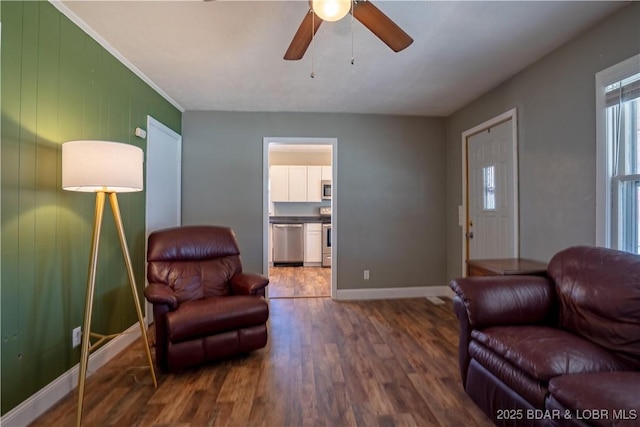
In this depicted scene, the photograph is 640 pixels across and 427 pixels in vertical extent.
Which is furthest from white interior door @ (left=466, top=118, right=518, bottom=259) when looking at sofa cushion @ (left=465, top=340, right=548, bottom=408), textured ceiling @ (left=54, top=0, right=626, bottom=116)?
sofa cushion @ (left=465, top=340, right=548, bottom=408)

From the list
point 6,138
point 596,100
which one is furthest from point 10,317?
point 596,100

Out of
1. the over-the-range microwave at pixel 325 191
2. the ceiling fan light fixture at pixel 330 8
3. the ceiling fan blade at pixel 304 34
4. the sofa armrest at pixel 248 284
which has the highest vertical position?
the ceiling fan blade at pixel 304 34

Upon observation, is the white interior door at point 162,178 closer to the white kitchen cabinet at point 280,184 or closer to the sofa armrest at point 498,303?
the white kitchen cabinet at point 280,184

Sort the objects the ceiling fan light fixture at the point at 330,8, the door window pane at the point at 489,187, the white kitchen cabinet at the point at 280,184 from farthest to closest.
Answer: the white kitchen cabinet at the point at 280,184, the door window pane at the point at 489,187, the ceiling fan light fixture at the point at 330,8

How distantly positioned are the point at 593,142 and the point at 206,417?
3044 millimetres

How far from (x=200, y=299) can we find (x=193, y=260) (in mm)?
394

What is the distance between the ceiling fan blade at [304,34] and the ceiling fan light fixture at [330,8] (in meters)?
0.11

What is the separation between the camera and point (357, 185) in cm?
374

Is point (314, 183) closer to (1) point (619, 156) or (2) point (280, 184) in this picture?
(2) point (280, 184)

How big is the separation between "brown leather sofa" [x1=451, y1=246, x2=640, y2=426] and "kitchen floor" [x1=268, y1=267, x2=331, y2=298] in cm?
243

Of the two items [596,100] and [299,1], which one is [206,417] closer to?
[299,1]

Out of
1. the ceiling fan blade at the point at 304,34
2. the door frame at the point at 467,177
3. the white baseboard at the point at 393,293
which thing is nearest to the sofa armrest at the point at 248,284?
the white baseboard at the point at 393,293

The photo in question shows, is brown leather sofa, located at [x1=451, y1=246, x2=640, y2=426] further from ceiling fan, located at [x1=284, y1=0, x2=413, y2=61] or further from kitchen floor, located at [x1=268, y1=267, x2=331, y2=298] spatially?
kitchen floor, located at [x1=268, y1=267, x2=331, y2=298]

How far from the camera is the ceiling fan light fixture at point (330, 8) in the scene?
1.22m
